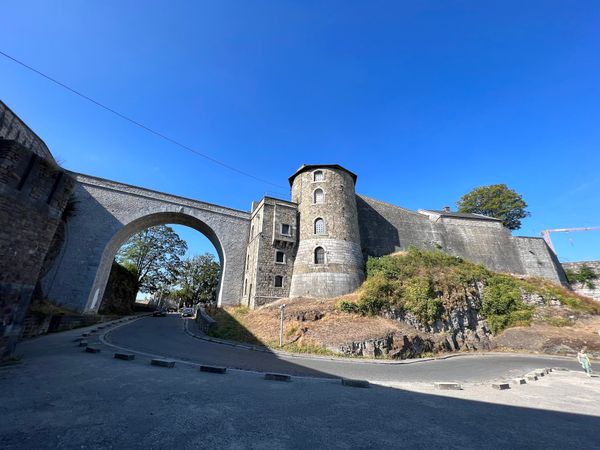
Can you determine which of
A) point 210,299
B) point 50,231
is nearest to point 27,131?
point 50,231

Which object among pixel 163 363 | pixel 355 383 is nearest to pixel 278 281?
pixel 163 363

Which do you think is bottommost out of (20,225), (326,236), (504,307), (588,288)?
(504,307)

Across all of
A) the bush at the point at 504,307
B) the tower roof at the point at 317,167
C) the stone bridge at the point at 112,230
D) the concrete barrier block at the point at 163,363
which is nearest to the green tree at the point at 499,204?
the bush at the point at 504,307

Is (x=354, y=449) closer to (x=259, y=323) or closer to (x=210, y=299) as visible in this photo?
(x=259, y=323)

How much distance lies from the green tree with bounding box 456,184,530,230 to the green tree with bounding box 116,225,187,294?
46014mm

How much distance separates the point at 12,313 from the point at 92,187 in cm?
1764

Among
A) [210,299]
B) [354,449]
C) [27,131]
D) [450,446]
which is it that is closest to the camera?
[354,449]

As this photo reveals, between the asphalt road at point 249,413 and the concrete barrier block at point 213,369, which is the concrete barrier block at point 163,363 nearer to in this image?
the asphalt road at point 249,413

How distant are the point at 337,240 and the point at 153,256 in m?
26.8

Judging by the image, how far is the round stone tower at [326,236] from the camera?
69.8ft

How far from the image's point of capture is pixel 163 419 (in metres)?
3.59

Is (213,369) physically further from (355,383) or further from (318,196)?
(318,196)

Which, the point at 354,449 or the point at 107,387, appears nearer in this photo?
the point at 354,449

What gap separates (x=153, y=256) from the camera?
3481cm
